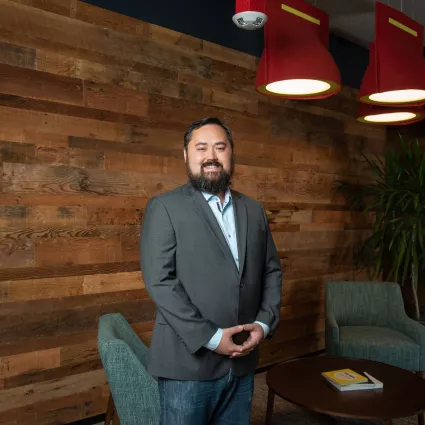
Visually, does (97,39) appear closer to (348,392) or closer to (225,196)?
(225,196)

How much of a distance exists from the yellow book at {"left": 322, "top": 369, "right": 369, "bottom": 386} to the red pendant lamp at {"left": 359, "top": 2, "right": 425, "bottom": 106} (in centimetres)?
160

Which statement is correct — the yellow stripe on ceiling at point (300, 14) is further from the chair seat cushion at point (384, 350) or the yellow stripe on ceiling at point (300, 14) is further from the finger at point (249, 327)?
the chair seat cushion at point (384, 350)

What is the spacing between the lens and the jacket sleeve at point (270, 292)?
1.92 meters

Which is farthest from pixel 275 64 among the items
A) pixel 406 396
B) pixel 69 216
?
pixel 406 396

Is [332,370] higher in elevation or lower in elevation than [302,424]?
higher

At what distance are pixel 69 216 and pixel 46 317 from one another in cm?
64

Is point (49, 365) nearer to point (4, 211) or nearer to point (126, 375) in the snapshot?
point (4, 211)

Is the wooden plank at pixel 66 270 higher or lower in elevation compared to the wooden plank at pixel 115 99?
lower

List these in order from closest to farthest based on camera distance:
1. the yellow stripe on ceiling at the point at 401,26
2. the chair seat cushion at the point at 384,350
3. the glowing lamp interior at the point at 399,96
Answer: the yellow stripe on ceiling at the point at 401,26 < the glowing lamp interior at the point at 399,96 < the chair seat cushion at the point at 384,350

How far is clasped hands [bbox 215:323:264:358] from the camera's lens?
5.66 feet

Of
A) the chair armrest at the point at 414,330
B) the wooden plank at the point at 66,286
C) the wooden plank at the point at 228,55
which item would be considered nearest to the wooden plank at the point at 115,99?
the wooden plank at the point at 228,55

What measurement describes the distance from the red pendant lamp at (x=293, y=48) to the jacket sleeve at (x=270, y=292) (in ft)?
3.17

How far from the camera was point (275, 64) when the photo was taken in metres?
2.58

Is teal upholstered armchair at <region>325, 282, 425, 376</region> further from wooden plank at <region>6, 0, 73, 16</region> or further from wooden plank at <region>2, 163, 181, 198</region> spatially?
wooden plank at <region>6, 0, 73, 16</region>
